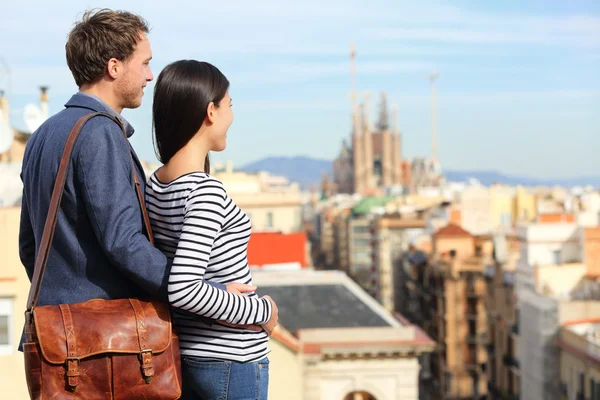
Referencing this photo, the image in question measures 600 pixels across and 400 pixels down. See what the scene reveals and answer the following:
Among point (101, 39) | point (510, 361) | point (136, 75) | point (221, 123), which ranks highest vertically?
point (101, 39)

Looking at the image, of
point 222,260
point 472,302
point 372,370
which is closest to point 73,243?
point 222,260

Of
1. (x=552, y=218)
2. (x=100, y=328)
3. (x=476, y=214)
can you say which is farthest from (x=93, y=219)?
(x=476, y=214)

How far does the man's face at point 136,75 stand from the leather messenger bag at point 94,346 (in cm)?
24

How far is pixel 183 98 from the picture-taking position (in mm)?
4238

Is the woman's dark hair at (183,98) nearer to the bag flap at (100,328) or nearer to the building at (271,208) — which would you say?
the bag flap at (100,328)

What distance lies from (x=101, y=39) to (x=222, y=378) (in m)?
1.27

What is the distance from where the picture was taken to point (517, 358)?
161 ft

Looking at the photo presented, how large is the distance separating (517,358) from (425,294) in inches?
949

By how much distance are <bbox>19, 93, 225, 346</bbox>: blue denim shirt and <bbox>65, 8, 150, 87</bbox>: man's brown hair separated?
5.6 inches

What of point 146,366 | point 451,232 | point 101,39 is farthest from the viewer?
point 451,232

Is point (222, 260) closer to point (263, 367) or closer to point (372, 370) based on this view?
point (263, 367)

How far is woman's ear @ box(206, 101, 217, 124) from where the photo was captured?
4262 millimetres

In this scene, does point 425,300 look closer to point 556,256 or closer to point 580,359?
point 556,256

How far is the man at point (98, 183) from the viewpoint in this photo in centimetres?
399
